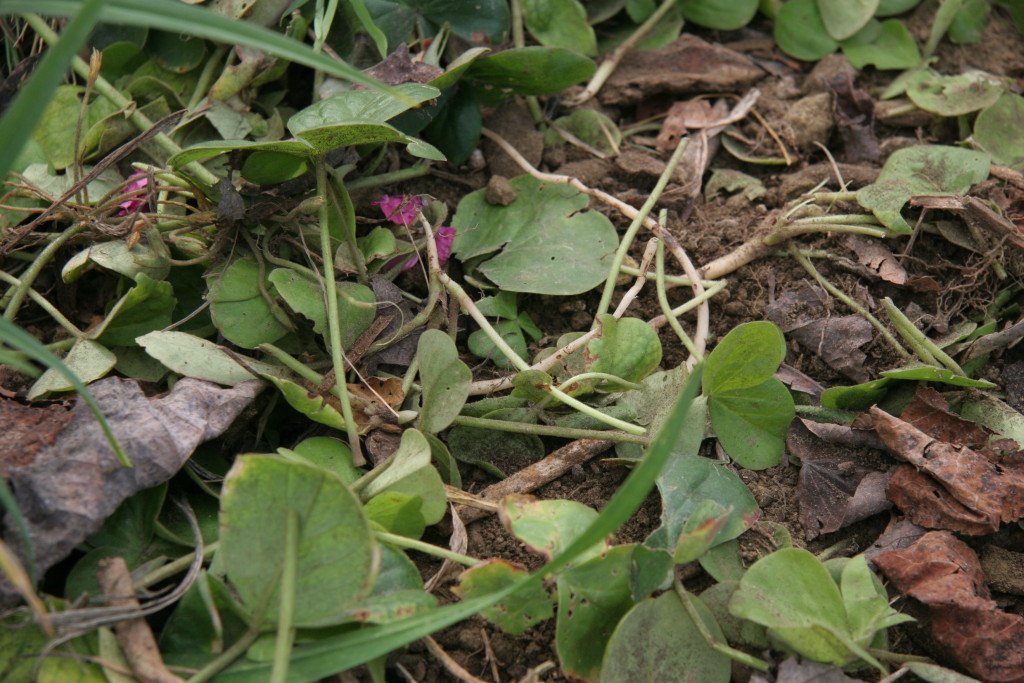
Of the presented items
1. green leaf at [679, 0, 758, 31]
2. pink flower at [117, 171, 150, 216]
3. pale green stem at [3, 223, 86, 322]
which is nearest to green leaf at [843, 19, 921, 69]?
green leaf at [679, 0, 758, 31]

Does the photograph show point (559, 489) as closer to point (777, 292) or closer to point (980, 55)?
point (777, 292)

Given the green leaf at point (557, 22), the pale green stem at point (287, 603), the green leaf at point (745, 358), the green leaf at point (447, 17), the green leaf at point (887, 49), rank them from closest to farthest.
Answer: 1. the pale green stem at point (287, 603)
2. the green leaf at point (745, 358)
3. the green leaf at point (447, 17)
4. the green leaf at point (557, 22)
5. the green leaf at point (887, 49)

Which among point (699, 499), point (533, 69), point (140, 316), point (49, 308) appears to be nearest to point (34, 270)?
point (49, 308)

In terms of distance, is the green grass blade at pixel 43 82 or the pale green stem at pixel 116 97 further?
the pale green stem at pixel 116 97

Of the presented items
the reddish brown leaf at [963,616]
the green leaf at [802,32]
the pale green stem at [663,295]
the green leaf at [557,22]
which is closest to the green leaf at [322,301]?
the pale green stem at [663,295]

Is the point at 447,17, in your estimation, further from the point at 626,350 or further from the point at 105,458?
the point at 105,458

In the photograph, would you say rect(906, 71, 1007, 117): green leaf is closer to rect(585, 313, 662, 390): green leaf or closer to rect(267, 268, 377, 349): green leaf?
rect(585, 313, 662, 390): green leaf

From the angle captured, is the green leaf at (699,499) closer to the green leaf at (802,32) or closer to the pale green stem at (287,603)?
the pale green stem at (287,603)

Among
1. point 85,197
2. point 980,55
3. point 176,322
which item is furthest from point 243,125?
point 980,55
